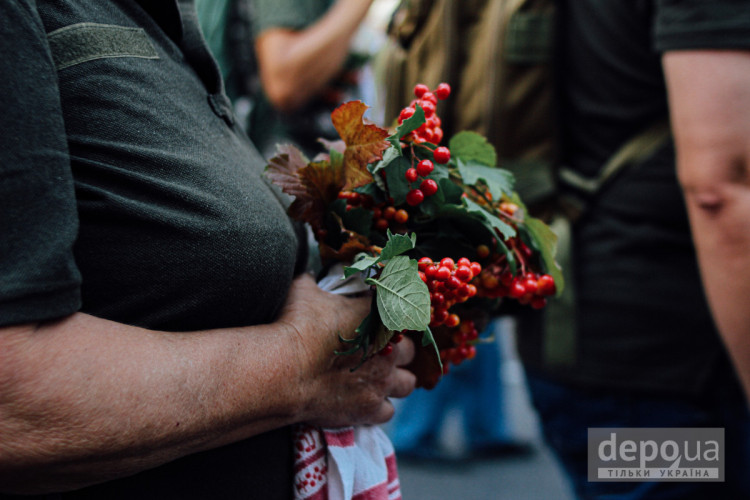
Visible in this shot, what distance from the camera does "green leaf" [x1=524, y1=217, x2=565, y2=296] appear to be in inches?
36.2

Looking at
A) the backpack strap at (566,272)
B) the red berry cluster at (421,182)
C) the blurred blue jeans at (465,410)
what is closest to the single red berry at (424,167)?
the red berry cluster at (421,182)

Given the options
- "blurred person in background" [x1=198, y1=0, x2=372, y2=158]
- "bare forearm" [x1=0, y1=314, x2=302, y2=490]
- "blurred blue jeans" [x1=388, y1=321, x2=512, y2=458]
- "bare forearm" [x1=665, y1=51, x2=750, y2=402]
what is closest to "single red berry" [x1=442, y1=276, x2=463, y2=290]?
"bare forearm" [x1=0, y1=314, x2=302, y2=490]

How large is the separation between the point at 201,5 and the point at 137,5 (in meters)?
1.03

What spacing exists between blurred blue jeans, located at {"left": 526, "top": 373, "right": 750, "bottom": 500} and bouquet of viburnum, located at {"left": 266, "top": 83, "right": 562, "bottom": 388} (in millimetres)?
640

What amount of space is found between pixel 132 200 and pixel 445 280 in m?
0.35

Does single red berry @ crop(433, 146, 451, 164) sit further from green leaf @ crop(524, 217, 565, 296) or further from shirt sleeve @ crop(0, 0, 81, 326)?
shirt sleeve @ crop(0, 0, 81, 326)

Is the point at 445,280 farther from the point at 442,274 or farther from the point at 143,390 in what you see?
the point at 143,390

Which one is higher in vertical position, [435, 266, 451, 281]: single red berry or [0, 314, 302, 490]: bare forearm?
[435, 266, 451, 281]: single red berry

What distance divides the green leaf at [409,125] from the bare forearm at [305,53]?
4.41 ft

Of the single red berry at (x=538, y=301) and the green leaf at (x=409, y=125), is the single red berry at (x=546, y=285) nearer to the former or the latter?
the single red berry at (x=538, y=301)

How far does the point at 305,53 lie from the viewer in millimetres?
1997

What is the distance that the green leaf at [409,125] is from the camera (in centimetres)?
74

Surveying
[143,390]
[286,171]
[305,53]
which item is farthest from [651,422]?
[305,53]

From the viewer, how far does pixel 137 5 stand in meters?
0.77
